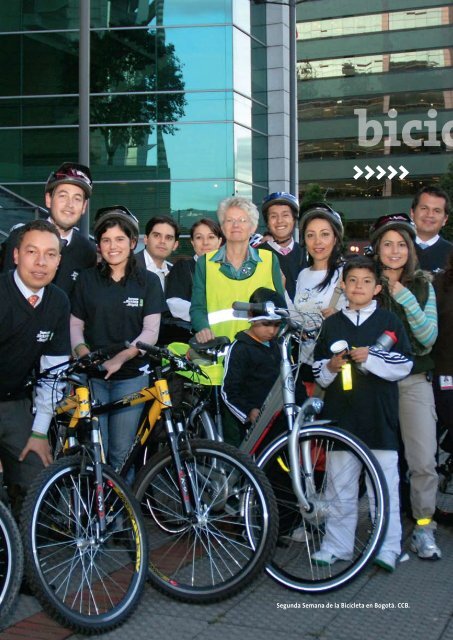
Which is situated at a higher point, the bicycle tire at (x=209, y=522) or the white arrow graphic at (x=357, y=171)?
the white arrow graphic at (x=357, y=171)

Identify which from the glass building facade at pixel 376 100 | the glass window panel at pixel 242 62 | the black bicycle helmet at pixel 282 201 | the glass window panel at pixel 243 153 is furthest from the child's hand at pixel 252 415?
the glass building facade at pixel 376 100

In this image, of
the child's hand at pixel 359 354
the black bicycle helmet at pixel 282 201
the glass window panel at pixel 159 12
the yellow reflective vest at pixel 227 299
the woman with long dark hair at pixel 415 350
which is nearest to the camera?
the child's hand at pixel 359 354

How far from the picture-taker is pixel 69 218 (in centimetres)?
602

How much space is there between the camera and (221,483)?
4414 millimetres

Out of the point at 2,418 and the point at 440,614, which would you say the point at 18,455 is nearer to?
the point at 2,418

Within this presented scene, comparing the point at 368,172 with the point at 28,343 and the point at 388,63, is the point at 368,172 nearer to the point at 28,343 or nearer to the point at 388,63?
the point at 388,63

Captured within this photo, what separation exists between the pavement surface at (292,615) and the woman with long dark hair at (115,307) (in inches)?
→ 52.1

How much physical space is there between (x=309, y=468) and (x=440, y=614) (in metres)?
0.95

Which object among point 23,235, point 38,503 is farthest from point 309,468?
point 23,235

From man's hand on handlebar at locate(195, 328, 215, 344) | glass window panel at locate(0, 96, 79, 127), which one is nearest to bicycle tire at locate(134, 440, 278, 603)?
man's hand on handlebar at locate(195, 328, 215, 344)

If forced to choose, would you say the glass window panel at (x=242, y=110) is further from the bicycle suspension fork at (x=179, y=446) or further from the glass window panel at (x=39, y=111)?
the bicycle suspension fork at (x=179, y=446)

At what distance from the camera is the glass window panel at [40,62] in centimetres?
2667

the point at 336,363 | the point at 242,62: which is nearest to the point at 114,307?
the point at 336,363

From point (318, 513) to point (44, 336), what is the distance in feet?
5.63
